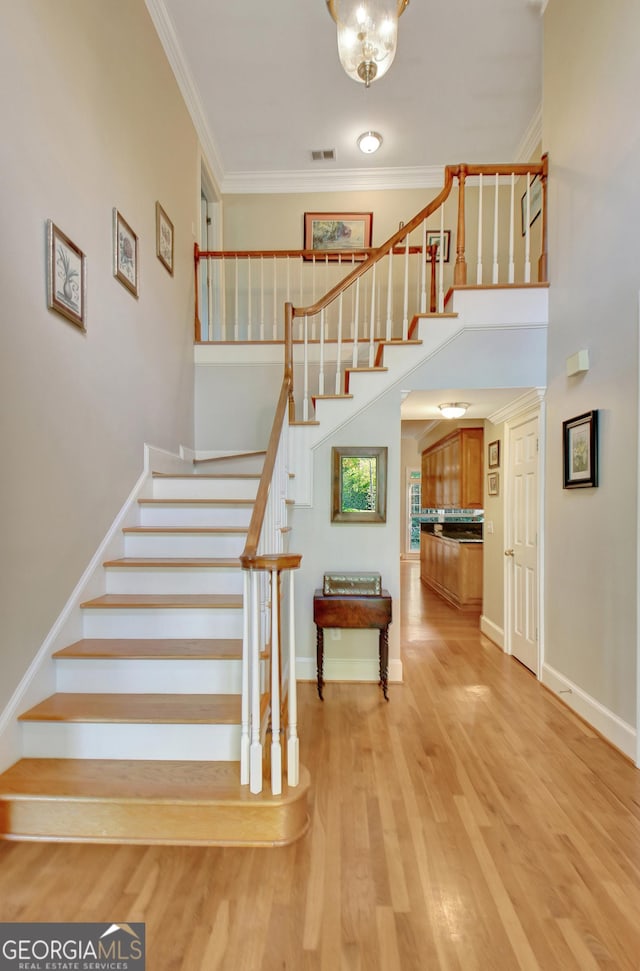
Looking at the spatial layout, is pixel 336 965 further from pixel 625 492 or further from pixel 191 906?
pixel 625 492

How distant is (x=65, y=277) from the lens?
221 centimetres

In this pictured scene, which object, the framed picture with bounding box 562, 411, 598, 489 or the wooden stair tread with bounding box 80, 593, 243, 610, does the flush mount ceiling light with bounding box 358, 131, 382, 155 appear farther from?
the wooden stair tread with bounding box 80, 593, 243, 610

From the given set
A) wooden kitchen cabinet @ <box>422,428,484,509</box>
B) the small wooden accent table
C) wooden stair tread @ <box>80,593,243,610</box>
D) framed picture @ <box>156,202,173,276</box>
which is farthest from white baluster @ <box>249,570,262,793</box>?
wooden kitchen cabinet @ <box>422,428,484,509</box>

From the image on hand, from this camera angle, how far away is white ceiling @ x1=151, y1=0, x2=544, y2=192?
11.1 ft

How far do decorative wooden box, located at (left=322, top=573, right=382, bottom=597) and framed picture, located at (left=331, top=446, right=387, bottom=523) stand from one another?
443 mm

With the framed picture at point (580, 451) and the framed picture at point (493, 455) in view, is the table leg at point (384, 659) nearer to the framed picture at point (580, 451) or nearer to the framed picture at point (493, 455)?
the framed picture at point (580, 451)

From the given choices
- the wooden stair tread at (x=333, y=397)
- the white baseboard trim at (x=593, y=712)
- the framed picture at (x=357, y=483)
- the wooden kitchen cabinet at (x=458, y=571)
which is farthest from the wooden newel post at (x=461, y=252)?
the wooden kitchen cabinet at (x=458, y=571)

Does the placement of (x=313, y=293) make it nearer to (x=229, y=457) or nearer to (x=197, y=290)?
(x=197, y=290)

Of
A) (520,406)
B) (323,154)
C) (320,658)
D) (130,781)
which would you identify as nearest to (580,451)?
(520,406)

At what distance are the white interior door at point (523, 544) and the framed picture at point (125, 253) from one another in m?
3.07

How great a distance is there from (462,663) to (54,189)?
13.6 ft

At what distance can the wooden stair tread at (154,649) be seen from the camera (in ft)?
6.88

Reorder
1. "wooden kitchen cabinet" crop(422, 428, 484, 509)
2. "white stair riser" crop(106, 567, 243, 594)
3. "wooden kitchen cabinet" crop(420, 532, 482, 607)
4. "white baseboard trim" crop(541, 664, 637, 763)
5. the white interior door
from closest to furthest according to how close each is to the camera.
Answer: "white baseboard trim" crop(541, 664, 637, 763)
"white stair riser" crop(106, 567, 243, 594)
the white interior door
"wooden kitchen cabinet" crop(420, 532, 482, 607)
"wooden kitchen cabinet" crop(422, 428, 484, 509)

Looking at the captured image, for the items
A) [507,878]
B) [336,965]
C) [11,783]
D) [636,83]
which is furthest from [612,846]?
[636,83]
